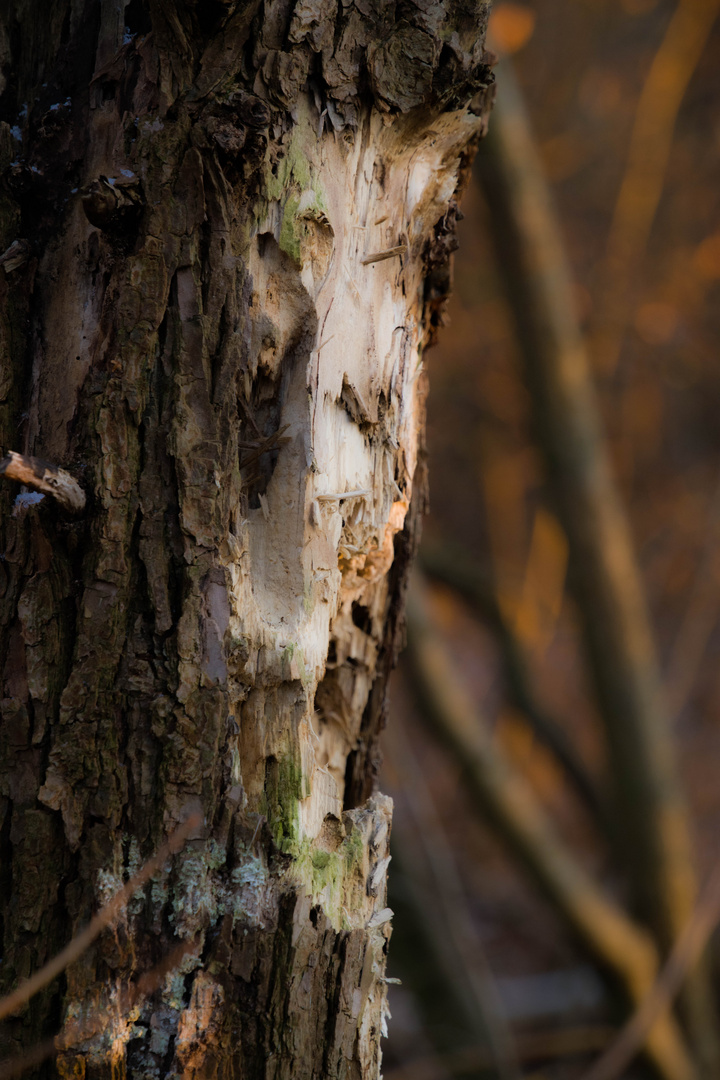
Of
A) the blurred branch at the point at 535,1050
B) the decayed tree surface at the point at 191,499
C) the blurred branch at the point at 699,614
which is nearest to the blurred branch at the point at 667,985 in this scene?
the blurred branch at the point at 535,1050

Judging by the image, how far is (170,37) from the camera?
86 centimetres

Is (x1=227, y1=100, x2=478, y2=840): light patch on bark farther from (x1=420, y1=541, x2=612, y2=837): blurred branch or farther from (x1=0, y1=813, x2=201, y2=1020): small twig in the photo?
(x1=420, y1=541, x2=612, y2=837): blurred branch

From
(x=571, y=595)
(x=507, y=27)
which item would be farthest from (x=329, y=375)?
(x=507, y=27)

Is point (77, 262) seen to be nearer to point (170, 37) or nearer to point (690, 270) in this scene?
point (170, 37)

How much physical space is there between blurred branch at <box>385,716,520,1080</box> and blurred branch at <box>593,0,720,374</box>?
8.57 ft

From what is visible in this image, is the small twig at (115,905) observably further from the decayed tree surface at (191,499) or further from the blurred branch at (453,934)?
the blurred branch at (453,934)

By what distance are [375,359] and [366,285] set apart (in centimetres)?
9

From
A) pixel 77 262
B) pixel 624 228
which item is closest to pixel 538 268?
pixel 624 228

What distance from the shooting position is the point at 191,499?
2.78 feet

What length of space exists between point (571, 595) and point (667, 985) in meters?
1.69

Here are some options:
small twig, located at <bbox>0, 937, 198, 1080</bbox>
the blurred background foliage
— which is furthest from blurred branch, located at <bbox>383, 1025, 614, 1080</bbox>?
small twig, located at <bbox>0, 937, 198, 1080</bbox>

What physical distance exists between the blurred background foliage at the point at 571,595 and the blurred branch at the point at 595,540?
14 mm

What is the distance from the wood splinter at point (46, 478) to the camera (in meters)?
0.75

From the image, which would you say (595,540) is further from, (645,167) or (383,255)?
(383,255)
